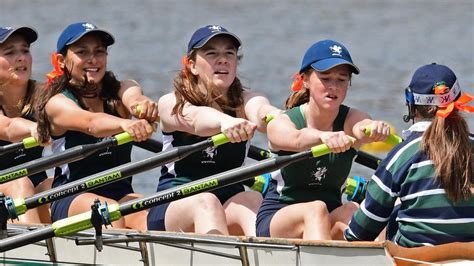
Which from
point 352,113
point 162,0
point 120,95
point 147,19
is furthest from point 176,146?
point 162,0

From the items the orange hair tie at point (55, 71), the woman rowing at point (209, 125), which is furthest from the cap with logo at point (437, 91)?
the orange hair tie at point (55, 71)

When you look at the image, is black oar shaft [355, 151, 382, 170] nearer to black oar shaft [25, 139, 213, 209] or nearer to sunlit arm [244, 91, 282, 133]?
sunlit arm [244, 91, 282, 133]

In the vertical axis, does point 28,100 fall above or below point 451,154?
above

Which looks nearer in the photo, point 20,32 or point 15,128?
point 15,128

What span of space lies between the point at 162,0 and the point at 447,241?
2558 centimetres

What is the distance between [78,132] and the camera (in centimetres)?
745

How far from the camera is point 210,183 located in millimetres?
6438

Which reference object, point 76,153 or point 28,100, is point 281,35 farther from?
point 76,153

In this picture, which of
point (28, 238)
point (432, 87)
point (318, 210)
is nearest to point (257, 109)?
point (318, 210)

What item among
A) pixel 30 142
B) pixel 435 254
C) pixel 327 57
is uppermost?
pixel 30 142

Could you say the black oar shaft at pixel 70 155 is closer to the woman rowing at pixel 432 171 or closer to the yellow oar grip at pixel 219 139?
the yellow oar grip at pixel 219 139

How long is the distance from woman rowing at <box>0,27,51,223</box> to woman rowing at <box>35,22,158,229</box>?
0.91 feet

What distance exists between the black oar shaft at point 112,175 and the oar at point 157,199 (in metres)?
0.34

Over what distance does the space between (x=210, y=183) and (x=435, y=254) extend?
144 cm
